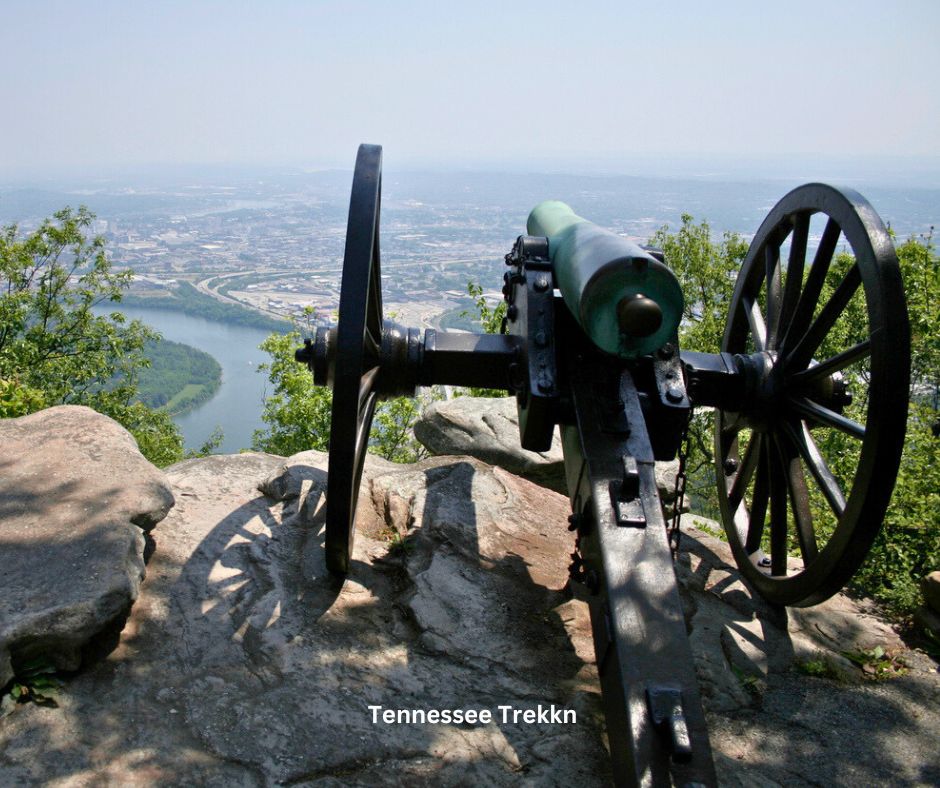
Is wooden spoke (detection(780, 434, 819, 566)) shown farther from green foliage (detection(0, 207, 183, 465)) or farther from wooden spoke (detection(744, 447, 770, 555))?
green foliage (detection(0, 207, 183, 465))

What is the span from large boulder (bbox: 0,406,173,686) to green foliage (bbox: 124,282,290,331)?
2947cm

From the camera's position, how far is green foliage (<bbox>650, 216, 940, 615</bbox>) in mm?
4484

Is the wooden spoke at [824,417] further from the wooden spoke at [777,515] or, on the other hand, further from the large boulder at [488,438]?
the large boulder at [488,438]

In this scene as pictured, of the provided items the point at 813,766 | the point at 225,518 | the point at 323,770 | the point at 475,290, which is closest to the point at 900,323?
the point at 813,766

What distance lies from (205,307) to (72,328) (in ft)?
74.5

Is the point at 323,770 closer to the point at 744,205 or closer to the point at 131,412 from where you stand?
the point at 131,412

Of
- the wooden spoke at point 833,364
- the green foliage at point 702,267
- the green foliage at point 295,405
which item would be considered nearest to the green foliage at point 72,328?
the green foliage at point 295,405

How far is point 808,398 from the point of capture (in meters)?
3.71

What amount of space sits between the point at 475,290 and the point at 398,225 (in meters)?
26.1

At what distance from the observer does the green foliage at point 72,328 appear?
14.7 metres

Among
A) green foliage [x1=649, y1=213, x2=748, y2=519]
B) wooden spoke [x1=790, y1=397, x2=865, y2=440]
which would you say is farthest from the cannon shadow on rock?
green foliage [x1=649, y1=213, x2=748, y2=519]

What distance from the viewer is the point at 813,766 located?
105 inches

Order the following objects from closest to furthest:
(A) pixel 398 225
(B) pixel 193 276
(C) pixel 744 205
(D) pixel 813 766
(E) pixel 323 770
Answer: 1. (E) pixel 323 770
2. (D) pixel 813 766
3. (C) pixel 744 205
4. (A) pixel 398 225
5. (B) pixel 193 276

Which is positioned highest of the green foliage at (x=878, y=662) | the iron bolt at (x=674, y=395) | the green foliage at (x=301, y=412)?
the iron bolt at (x=674, y=395)
